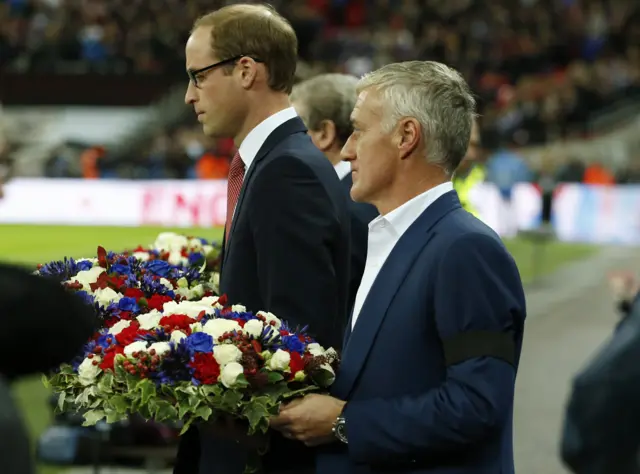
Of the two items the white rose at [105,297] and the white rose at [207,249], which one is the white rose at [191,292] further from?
the white rose at [207,249]

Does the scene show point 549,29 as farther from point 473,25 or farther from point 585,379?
point 585,379

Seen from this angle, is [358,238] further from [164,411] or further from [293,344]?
[164,411]

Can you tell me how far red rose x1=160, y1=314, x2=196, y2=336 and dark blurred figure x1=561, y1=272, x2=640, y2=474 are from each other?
1.44 meters

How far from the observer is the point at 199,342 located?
9.27 ft

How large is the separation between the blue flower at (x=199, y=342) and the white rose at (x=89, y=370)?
0.22 metres

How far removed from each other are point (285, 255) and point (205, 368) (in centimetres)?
55

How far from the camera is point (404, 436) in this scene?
2.65 metres

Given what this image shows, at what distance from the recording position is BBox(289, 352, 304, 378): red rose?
9.23 feet

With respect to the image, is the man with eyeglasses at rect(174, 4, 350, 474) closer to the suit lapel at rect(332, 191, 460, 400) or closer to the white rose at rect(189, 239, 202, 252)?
the suit lapel at rect(332, 191, 460, 400)

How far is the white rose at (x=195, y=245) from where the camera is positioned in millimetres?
4344

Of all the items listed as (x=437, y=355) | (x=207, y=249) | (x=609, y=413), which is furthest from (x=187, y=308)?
(x=609, y=413)

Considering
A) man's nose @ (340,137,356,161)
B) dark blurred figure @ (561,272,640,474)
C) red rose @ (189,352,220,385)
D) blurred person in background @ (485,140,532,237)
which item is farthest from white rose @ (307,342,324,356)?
blurred person in background @ (485,140,532,237)

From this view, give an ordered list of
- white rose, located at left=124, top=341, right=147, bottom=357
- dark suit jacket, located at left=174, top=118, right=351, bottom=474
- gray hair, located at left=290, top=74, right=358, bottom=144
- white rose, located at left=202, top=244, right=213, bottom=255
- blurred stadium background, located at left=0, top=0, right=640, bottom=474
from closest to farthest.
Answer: white rose, located at left=124, top=341, right=147, bottom=357, dark suit jacket, located at left=174, top=118, right=351, bottom=474, white rose, located at left=202, top=244, right=213, bottom=255, gray hair, located at left=290, top=74, right=358, bottom=144, blurred stadium background, located at left=0, top=0, right=640, bottom=474

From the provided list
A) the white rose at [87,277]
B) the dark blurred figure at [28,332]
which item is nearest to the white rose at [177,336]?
the white rose at [87,277]
